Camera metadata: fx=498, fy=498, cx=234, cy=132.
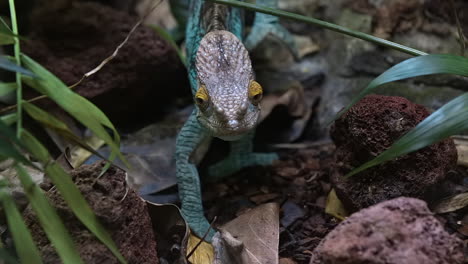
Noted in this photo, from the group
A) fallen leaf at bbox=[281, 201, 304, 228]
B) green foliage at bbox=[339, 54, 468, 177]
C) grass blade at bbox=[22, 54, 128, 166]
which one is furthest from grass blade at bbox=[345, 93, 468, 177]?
grass blade at bbox=[22, 54, 128, 166]

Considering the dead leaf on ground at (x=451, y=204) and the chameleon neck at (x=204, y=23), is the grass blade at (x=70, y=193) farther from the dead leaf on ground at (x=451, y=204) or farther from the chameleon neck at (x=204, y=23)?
the dead leaf on ground at (x=451, y=204)

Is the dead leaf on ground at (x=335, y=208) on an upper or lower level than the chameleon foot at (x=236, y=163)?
upper

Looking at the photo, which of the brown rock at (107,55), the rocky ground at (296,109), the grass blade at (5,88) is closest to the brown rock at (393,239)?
the rocky ground at (296,109)

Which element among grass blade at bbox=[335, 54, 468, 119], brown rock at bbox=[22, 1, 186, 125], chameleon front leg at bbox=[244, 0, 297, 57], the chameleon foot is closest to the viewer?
grass blade at bbox=[335, 54, 468, 119]

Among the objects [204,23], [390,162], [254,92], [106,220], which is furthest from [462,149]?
[106,220]

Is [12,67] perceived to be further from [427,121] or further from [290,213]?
[290,213]

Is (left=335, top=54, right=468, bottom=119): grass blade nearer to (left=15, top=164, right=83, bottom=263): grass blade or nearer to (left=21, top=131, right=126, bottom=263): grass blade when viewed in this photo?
(left=21, top=131, right=126, bottom=263): grass blade

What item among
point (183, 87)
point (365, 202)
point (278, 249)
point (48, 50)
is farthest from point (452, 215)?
point (48, 50)
